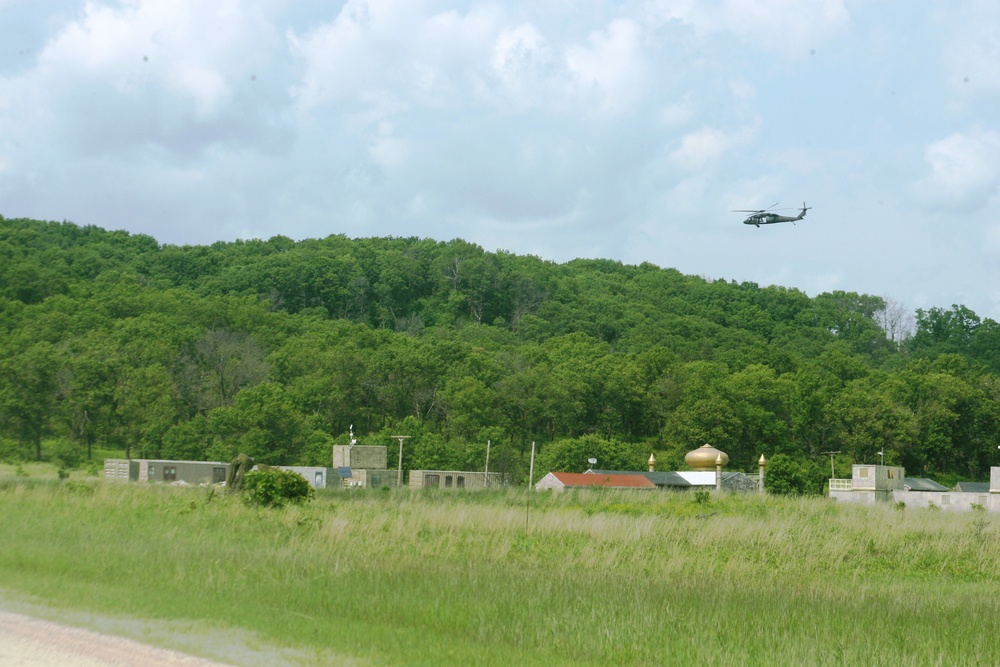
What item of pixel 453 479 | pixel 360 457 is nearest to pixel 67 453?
pixel 360 457

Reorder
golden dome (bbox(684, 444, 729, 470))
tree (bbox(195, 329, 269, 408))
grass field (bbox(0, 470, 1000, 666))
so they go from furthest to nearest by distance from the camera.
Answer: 1. tree (bbox(195, 329, 269, 408))
2. golden dome (bbox(684, 444, 729, 470))
3. grass field (bbox(0, 470, 1000, 666))

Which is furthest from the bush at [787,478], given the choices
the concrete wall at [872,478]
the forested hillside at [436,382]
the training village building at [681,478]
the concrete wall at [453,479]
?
the concrete wall at [453,479]

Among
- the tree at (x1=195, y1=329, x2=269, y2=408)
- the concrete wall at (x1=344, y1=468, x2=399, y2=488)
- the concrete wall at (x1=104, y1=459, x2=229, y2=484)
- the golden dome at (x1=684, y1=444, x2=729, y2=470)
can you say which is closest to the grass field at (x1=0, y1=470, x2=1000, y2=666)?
the concrete wall at (x1=104, y1=459, x2=229, y2=484)

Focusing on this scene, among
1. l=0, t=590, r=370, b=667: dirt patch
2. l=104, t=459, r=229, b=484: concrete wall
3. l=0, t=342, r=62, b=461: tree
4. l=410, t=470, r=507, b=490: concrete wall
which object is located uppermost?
l=0, t=342, r=62, b=461: tree

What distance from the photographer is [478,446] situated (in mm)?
77562

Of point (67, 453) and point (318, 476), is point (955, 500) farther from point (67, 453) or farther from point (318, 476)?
point (67, 453)

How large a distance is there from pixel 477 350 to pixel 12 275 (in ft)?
147

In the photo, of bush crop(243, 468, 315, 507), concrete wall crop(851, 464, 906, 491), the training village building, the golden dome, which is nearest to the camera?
bush crop(243, 468, 315, 507)

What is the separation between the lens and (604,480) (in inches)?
2447

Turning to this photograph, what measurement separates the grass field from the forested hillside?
156 ft

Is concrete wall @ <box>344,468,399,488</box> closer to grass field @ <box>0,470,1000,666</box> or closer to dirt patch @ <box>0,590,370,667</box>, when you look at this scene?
grass field @ <box>0,470,1000,666</box>

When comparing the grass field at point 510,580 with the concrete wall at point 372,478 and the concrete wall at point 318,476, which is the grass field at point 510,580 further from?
the concrete wall at point 372,478

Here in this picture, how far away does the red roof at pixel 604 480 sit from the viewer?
6153 cm

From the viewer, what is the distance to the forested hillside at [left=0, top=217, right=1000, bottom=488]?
76250mm
